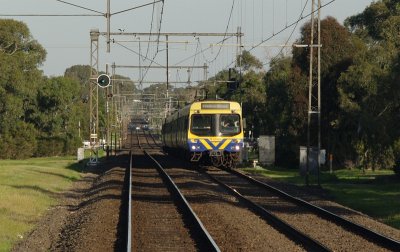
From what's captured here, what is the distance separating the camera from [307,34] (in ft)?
182

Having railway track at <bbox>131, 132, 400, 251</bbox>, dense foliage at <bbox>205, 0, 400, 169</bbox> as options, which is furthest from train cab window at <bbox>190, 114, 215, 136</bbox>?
dense foliage at <bbox>205, 0, 400, 169</bbox>

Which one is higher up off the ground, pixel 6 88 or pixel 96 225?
pixel 6 88

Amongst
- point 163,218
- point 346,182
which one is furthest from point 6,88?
point 163,218

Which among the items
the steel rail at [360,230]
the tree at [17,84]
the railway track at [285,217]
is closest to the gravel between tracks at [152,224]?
the railway track at [285,217]

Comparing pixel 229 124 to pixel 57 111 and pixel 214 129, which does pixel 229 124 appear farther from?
pixel 57 111

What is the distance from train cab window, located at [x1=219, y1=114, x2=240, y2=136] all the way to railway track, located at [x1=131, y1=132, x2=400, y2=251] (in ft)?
27.5

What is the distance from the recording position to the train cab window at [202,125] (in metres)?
40.4

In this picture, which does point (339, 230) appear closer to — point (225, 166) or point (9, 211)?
point (9, 211)

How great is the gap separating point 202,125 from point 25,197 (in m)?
16.6

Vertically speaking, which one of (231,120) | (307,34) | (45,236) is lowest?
(45,236)

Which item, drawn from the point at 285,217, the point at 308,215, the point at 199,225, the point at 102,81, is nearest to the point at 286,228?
the point at 199,225

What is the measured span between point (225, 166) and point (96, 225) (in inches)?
1018

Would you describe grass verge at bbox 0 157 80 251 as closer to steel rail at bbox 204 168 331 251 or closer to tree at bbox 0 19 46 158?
steel rail at bbox 204 168 331 251

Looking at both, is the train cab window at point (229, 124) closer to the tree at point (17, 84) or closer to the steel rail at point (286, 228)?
the steel rail at point (286, 228)
